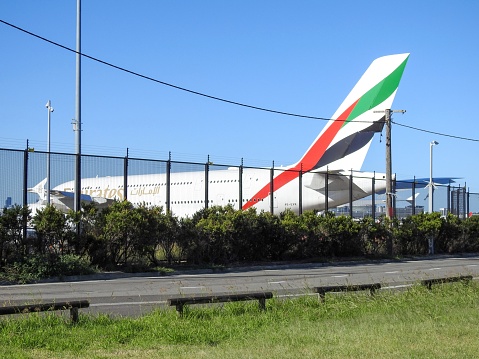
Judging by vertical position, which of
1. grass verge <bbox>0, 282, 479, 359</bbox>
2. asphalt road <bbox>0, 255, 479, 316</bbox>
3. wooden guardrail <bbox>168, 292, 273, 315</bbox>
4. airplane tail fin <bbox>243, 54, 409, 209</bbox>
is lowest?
asphalt road <bbox>0, 255, 479, 316</bbox>

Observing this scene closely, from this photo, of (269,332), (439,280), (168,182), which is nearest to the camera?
(269,332)

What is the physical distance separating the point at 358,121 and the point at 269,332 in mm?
26412

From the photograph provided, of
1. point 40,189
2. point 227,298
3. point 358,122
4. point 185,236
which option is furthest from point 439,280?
point 358,122

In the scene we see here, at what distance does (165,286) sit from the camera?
16906 millimetres

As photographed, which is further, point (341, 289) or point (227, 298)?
point (341, 289)

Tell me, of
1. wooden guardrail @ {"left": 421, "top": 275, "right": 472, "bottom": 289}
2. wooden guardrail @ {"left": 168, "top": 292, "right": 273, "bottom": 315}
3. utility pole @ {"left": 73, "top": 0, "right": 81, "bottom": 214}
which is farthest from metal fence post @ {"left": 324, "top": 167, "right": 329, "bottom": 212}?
wooden guardrail @ {"left": 168, "top": 292, "right": 273, "bottom": 315}

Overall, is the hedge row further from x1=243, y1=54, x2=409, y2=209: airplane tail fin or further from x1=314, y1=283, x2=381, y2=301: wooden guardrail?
x1=314, y1=283, x2=381, y2=301: wooden guardrail

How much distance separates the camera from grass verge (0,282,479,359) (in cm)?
788

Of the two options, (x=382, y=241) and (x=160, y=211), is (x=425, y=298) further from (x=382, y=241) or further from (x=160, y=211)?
(x=382, y=241)

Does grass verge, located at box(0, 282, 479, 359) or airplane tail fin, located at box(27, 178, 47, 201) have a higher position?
airplane tail fin, located at box(27, 178, 47, 201)

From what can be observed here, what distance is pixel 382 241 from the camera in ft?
105

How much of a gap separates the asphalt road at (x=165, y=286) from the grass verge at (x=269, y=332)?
74.5 inches

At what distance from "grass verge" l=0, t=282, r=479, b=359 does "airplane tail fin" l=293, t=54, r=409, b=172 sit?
2334cm

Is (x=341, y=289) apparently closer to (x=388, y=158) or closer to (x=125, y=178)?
(x=125, y=178)
